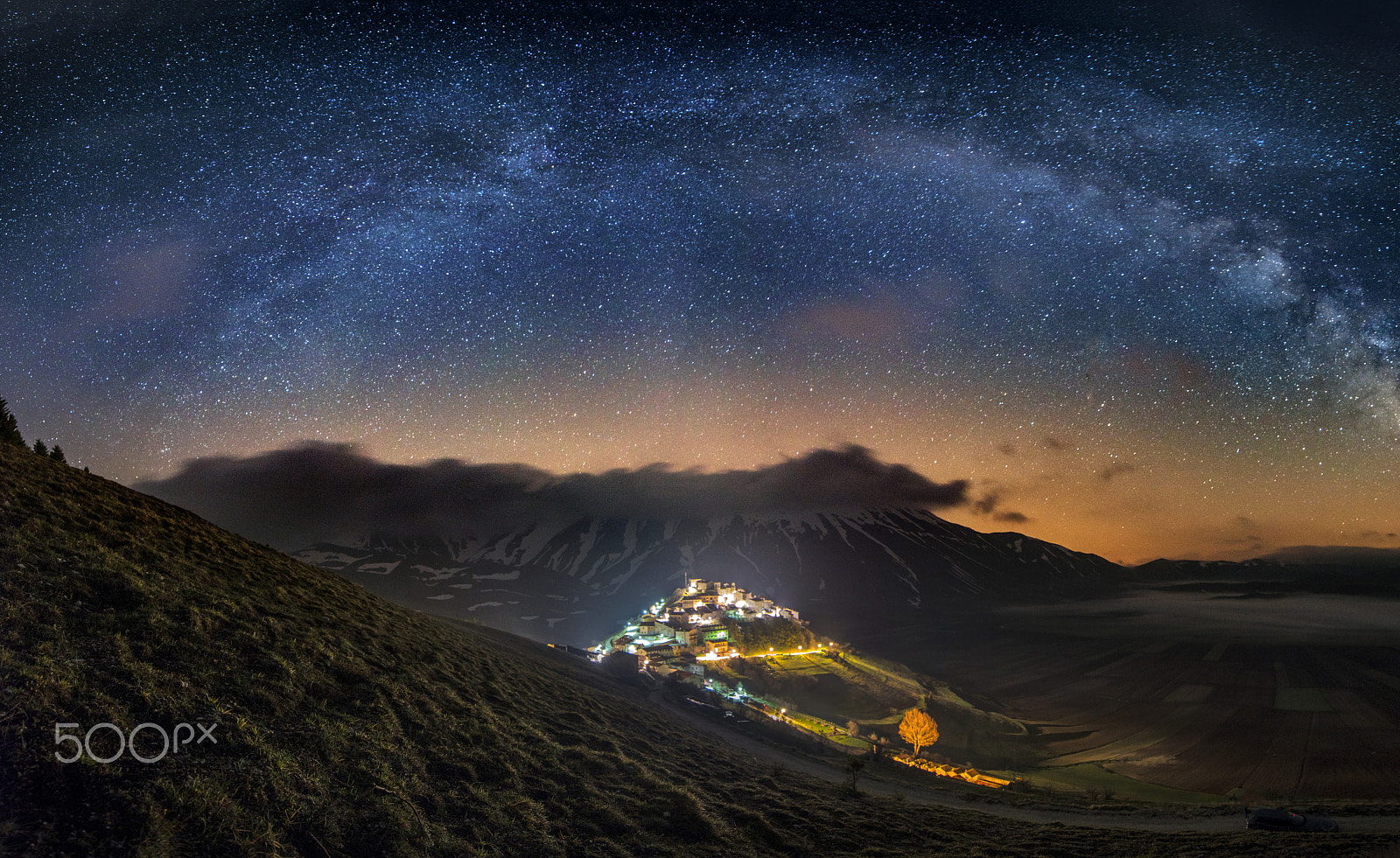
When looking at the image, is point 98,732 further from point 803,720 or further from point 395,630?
point 803,720

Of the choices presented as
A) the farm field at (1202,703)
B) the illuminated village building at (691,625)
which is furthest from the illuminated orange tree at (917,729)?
the illuminated village building at (691,625)

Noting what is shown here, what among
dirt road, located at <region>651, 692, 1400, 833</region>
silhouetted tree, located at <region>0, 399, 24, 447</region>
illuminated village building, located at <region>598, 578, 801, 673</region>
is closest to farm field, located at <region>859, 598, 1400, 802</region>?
dirt road, located at <region>651, 692, 1400, 833</region>

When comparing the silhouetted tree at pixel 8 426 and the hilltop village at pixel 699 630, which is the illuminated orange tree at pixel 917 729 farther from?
the silhouetted tree at pixel 8 426

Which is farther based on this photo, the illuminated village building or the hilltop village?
the illuminated village building

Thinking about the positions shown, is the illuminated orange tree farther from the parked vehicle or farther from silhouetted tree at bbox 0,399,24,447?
silhouetted tree at bbox 0,399,24,447

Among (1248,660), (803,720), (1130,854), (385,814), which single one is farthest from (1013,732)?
(1248,660)
